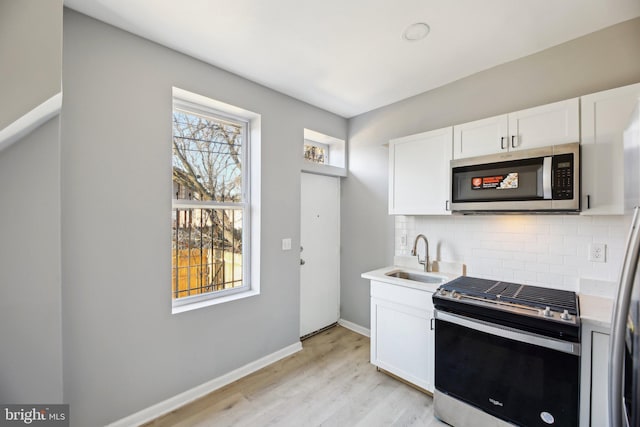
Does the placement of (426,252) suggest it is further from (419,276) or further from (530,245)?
(530,245)

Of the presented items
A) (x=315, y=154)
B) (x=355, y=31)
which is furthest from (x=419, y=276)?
(x=355, y=31)

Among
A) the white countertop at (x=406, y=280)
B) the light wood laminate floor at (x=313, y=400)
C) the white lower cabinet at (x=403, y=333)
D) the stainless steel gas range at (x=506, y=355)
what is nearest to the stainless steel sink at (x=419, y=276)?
the white countertop at (x=406, y=280)

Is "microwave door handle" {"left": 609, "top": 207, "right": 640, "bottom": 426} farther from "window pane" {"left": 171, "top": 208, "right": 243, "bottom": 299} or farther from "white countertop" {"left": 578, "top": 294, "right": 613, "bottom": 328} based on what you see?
"window pane" {"left": 171, "top": 208, "right": 243, "bottom": 299}

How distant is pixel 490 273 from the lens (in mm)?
2402

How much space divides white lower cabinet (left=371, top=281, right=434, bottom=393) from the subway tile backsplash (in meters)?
0.64

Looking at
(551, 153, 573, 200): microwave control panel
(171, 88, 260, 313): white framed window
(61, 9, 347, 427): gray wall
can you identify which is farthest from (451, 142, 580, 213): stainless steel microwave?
(61, 9, 347, 427): gray wall

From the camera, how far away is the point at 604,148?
1.72 m

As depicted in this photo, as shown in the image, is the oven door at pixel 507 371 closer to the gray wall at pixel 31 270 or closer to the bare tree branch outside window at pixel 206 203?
the bare tree branch outside window at pixel 206 203

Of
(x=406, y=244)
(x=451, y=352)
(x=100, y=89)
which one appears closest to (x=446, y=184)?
(x=406, y=244)

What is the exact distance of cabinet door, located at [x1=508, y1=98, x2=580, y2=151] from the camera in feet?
6.03

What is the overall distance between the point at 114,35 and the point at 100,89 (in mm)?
399

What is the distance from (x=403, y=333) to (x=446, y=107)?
216 cm

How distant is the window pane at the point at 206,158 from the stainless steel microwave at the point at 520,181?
2008 mm

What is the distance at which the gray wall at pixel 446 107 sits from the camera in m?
1.93
